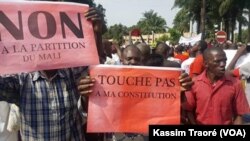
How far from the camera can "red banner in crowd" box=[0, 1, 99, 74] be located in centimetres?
338

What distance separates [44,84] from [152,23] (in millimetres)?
101669

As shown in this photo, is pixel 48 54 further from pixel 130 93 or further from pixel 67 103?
pixel 130 93

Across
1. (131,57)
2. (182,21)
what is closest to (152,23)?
(182,21)

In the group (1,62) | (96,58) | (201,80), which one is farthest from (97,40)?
(201,80)

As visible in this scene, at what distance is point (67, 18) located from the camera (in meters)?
3.47

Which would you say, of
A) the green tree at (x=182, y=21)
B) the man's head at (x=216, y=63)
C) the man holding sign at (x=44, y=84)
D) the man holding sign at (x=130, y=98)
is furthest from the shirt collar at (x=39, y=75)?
the green tree at (x=182, y=21)

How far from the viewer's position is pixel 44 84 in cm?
347

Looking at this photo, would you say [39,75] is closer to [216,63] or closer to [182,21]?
[216,63]

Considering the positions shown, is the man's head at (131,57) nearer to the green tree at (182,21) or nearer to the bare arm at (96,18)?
the bare arm at (96,18)

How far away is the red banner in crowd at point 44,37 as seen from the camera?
3375 millimetres

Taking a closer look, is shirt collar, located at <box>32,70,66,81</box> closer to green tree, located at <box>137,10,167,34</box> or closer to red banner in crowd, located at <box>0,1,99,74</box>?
red banner in crowd, located at <box>0,1,99,74</box>

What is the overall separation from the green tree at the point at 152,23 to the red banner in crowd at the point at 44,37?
96.1 m

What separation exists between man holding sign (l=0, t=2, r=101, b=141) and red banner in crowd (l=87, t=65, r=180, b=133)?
0.66 ft

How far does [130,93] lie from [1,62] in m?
0.85
